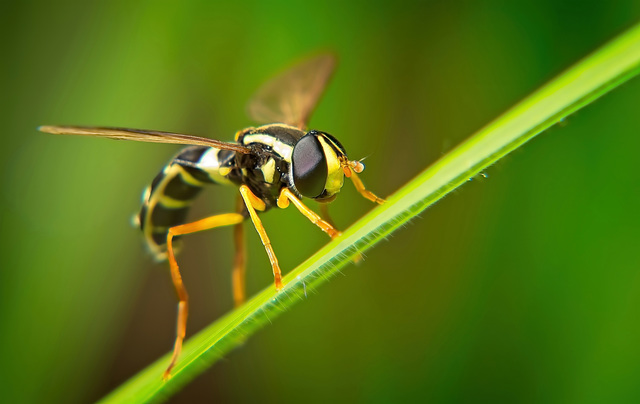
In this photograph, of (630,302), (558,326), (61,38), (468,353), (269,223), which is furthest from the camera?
(61,38)

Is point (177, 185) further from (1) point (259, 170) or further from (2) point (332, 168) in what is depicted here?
(2) point (332, 168)

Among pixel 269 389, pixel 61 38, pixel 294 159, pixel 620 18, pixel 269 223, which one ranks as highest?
pixel 61 38

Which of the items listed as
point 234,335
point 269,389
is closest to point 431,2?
point 269,389

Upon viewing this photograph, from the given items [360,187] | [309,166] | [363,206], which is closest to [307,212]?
[309,166]

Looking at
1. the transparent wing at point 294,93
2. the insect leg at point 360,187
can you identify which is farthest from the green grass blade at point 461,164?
the transparent wing at point 294,93

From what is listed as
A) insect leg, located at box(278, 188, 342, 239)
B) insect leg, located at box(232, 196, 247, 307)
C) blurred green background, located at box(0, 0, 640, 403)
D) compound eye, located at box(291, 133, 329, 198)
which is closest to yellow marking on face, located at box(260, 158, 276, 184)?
insect leg, located at box(278, 188, 342, 239)

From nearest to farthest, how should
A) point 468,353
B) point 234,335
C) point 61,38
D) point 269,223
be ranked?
point 234,335, point 468,353, point 269,223, point 61,38

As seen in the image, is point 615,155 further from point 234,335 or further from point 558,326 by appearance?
point 234,335
